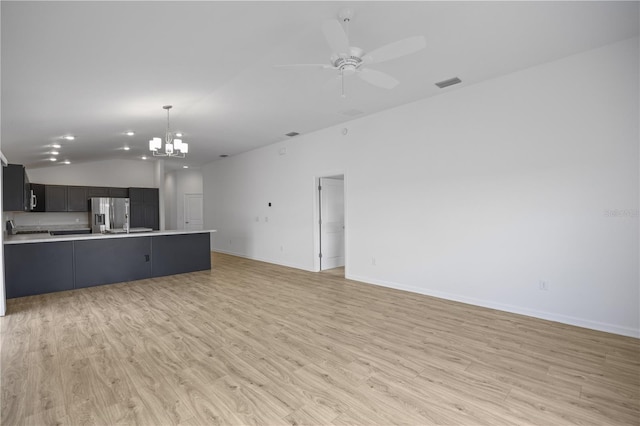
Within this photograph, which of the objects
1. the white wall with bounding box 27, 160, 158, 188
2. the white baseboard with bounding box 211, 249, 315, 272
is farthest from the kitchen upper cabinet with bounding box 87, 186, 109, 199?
the white baseboard with bounding box 211, 249, 315, 272

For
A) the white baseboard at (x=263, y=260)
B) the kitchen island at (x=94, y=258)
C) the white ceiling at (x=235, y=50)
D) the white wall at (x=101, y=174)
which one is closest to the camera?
the white ceiling at (x=235, y=50)

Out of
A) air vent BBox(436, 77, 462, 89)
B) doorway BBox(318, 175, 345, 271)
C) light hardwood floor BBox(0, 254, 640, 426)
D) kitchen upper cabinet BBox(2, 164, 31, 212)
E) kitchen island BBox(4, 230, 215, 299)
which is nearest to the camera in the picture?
light hardwood floor BBox(0, 254, 640, 426)

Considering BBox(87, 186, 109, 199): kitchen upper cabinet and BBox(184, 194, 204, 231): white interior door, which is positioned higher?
BBox(87, 186, 109, 199): kitchen upper cabinet

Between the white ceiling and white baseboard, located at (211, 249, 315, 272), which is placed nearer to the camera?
the white ceiling

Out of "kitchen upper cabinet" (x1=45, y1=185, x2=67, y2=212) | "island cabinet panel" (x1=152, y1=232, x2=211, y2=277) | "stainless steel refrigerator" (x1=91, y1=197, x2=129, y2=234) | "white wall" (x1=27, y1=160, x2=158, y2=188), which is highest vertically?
"white wall" (x1=27, y1=160, x2=158, y2=188)

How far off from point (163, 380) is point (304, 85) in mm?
3468

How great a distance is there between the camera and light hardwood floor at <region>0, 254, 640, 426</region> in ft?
6.72

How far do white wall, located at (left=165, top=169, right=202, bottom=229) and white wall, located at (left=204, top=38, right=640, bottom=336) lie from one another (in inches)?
303

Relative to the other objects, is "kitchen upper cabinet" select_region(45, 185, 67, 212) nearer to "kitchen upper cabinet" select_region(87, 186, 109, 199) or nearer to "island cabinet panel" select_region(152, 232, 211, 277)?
"kitchen upper cabinet" select_region(87, 186, 109, 199)

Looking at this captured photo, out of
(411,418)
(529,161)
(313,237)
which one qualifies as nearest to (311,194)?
(313,237)

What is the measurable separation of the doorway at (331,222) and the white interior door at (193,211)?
698 centimetres

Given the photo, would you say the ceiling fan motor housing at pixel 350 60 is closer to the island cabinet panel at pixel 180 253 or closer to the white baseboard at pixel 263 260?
the white baseboard at pixel 263 260

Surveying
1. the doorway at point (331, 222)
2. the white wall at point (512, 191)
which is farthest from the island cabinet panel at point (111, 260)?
the white wall at point (512, 191)

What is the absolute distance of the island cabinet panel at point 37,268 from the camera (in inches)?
189
